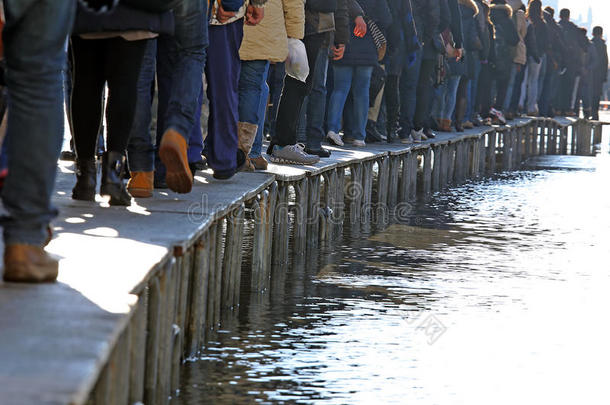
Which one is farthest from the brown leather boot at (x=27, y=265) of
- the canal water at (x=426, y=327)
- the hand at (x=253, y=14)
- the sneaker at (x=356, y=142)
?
the sneaker at (x=356, y=142)

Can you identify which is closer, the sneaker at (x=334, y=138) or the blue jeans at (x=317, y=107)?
the blue jeans at (x=317, y=107)

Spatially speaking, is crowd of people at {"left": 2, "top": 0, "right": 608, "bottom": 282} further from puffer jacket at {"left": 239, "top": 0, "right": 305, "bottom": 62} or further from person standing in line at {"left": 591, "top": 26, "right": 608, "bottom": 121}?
person standing in line at {"left": 591, "top": 26, "right": 608, "bottom": 121}

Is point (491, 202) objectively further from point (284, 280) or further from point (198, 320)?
point (198, 320)

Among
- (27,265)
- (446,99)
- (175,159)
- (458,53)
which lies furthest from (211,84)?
(446,99)

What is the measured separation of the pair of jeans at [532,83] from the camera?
22.9 m

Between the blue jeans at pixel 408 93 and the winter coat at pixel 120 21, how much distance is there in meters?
8.48

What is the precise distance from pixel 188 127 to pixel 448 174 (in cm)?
1091

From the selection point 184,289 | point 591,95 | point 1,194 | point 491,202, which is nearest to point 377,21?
point 491,202

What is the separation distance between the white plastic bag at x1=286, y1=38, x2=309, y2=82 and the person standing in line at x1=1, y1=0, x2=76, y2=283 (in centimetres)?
502

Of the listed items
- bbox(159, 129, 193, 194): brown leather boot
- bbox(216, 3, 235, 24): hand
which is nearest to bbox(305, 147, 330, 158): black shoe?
bbox(216, 3, 235, 24): hand

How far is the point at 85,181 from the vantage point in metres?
5.34

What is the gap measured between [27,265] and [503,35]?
16665 millimetres

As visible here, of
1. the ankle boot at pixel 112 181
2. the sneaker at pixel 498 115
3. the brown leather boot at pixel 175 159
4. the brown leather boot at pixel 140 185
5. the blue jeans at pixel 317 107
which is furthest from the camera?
the sneaker at pixel 498 115

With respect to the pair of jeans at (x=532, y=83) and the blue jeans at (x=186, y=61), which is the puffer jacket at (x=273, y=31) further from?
the pair of jeans at (x=532, y=83)
